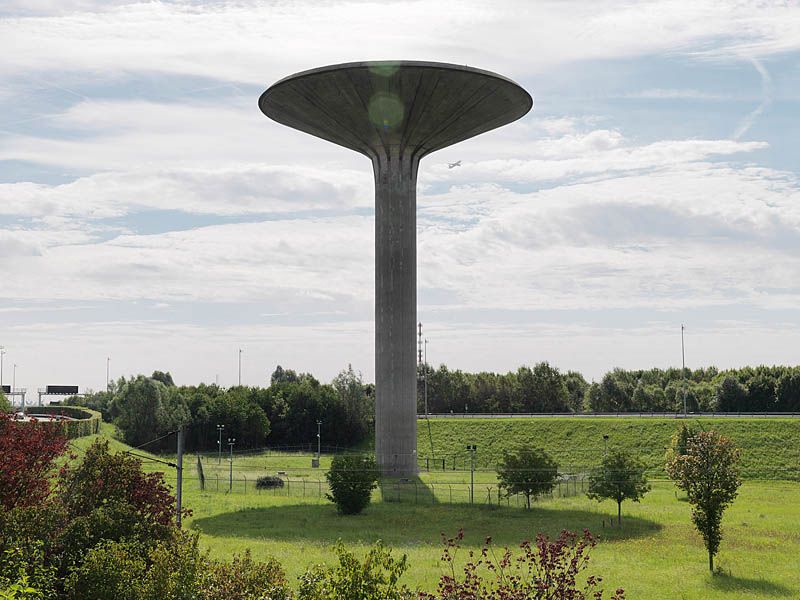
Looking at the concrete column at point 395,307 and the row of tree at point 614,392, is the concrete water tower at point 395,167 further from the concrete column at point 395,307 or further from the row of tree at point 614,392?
the row of tree at point 614,392

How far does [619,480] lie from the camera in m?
48.6

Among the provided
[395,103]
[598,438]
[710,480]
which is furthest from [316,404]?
[710,480]

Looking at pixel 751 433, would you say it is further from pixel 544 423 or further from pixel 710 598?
pixel 710 598

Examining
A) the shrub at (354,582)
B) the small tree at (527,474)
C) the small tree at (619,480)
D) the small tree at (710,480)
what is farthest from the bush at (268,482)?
the shrub at (354,582)

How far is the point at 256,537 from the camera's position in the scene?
42500mm

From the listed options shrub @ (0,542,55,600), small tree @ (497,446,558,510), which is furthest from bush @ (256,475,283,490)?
shrub @ (0,542,55,600)

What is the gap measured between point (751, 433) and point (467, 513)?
3938cm

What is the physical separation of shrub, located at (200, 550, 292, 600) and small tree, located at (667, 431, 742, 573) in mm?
22966

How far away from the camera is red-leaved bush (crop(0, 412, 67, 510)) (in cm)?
2691

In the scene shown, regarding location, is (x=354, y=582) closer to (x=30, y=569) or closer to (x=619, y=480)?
(x=30, y=569)

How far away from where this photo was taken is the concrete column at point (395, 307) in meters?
64.1

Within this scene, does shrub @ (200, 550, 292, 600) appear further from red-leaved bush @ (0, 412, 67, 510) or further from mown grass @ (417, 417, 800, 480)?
mown grass @ (417, 417, 800, 480)

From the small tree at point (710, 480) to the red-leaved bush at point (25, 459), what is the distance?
2448 cm

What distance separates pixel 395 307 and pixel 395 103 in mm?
14346
